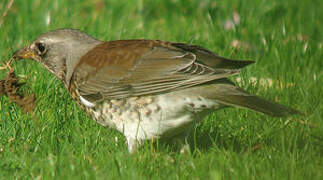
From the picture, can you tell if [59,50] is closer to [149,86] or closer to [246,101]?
[149,86]

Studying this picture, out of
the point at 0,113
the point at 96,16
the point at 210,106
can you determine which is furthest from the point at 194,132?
the point at 96,16

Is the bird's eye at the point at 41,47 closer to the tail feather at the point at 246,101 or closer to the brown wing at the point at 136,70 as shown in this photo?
the brown wing at the point at 136,70

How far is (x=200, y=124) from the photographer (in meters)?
5.51

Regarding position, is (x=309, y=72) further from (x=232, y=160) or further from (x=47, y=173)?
(x=47, y=173)

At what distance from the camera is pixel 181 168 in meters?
4.39

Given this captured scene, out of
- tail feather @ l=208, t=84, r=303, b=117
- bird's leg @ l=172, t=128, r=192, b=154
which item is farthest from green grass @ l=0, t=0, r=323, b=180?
tail feather @ l=208, t=84, r=303, b=117

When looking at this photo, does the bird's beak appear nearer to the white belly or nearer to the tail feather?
the white belly

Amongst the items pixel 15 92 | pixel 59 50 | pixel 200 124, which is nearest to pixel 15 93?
pixel 15 92

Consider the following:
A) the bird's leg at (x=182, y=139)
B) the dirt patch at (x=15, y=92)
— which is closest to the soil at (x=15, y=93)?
the dirt patch at (x=15, y=92)

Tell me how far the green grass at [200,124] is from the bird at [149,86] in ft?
0.58

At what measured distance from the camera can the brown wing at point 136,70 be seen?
15.5 feet

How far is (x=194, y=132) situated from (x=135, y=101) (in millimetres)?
600

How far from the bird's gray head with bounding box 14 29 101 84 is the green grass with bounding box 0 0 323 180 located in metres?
0.28

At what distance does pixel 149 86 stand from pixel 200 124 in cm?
87
